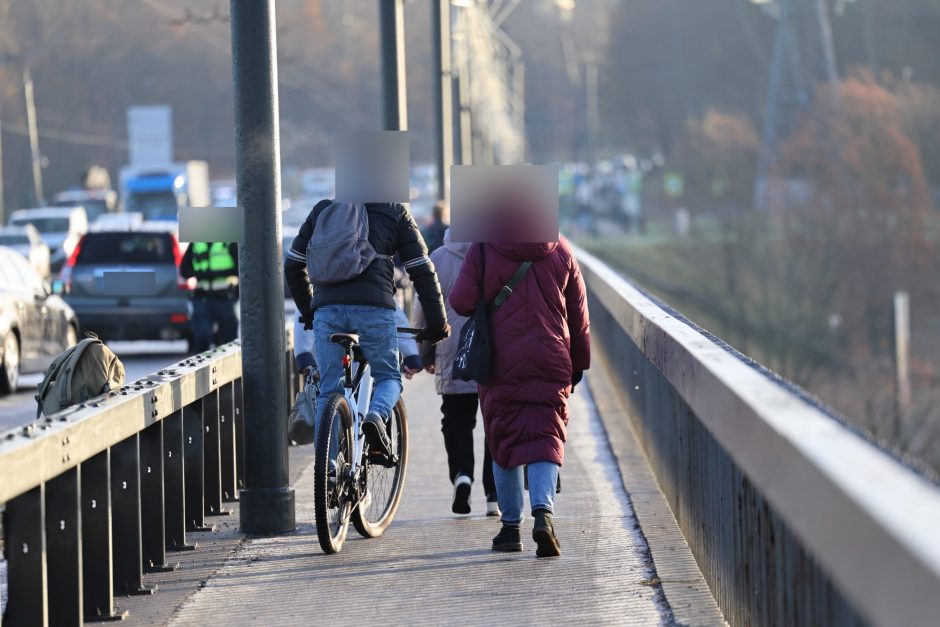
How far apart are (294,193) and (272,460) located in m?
104

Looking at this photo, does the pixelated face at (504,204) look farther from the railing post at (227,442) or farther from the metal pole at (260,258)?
the railing post at (227,442)

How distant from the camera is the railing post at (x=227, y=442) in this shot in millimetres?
9766

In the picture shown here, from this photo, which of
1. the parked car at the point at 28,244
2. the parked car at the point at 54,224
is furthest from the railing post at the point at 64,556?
the parked car at the point at 54,224

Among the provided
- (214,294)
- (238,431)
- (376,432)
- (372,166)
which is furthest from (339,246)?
(214,294)

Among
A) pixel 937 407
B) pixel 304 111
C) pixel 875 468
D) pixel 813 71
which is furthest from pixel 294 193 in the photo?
pixel 875 468

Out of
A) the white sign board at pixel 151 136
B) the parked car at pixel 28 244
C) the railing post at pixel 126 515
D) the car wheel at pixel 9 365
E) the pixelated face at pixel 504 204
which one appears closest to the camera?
the railing post at pixel 126 515

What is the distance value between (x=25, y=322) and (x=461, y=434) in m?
10.1

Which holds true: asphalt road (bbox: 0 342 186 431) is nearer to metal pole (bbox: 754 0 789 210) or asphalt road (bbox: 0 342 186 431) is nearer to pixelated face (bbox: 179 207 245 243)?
pixelated face (bbox: 179 207 245 243)

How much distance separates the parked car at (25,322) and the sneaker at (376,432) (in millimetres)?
10299

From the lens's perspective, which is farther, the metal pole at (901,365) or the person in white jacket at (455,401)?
the metal pole at (901,365)

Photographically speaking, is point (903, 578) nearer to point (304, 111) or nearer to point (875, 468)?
point (875, 468)

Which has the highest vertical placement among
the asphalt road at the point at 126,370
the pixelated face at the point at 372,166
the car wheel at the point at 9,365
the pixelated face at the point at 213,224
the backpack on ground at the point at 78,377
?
the pixelated face at the point at 372,166

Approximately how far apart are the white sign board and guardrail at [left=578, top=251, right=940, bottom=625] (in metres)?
62.7

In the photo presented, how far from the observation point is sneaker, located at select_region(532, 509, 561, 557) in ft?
26.6
